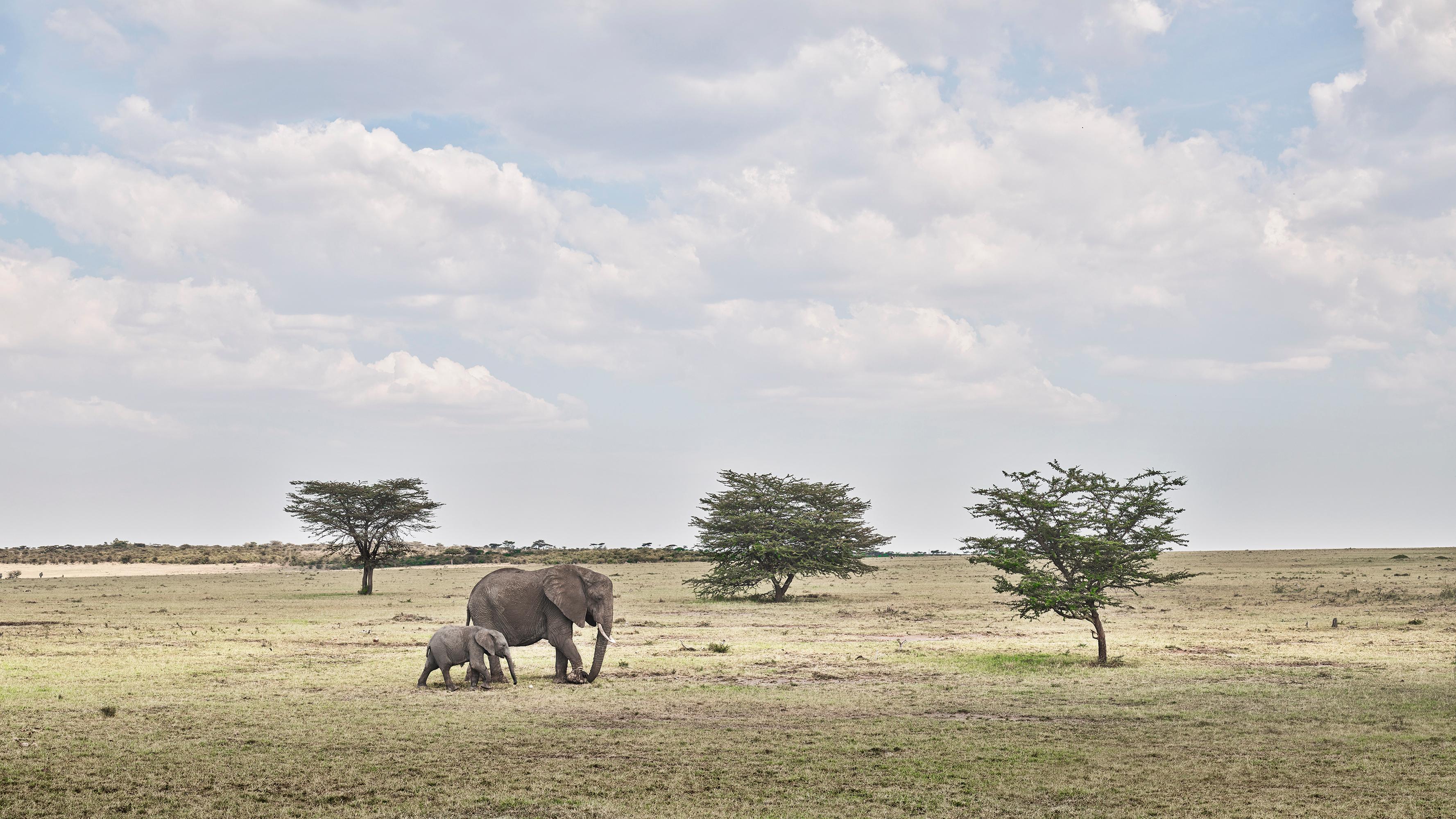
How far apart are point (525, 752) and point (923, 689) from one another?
29.2ft

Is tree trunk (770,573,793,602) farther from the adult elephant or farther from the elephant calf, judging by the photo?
the elephant calf

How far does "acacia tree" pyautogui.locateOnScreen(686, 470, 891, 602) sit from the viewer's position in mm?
52625

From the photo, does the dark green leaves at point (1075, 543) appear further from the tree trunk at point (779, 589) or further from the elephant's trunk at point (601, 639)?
the tree trunk at point (779, 589)

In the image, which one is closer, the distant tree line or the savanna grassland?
the savanna grassland

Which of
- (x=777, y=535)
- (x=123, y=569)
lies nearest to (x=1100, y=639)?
(x=777, y=535)

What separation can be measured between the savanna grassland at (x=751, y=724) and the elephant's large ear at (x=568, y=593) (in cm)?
136

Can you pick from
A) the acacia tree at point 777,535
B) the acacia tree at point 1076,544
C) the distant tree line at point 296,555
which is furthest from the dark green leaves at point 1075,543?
the distant tree line at point 296,555

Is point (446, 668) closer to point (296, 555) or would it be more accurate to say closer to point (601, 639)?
point (601, 639)

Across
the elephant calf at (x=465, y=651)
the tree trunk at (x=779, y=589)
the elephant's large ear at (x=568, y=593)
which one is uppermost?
the elephant's large ear at (x=568, y=593)

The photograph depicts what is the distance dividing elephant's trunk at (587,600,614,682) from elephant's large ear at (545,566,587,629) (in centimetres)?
33

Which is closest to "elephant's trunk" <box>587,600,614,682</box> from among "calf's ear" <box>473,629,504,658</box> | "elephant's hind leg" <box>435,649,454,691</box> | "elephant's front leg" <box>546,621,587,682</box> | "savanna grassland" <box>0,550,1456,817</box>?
"elephant's front leg" <box>546,621,587,682</box>

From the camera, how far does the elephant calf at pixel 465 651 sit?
63.1 ft

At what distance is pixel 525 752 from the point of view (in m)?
13.6

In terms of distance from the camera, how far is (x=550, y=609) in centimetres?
2097
